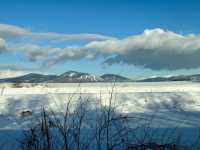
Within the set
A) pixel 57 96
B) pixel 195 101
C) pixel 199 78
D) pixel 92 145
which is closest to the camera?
pixel 92 145

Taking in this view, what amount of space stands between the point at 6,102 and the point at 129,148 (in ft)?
27.8

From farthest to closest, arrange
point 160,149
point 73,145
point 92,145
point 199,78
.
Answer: point 199,78 → point 92,145 → point 73,145 → point 160,149

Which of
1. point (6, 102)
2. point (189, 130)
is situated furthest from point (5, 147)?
point (6, 102)

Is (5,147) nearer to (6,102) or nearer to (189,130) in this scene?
(189,130)

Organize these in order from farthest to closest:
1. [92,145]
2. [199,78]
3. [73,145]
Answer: [199,78] → [92,145] → [73,145]

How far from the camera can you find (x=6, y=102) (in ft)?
37.3

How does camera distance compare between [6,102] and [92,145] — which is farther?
[6,102]

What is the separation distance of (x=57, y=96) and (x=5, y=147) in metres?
7.94

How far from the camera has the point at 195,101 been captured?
11086mm

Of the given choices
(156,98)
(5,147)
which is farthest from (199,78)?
(5,147)

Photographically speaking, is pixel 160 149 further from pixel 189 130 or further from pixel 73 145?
pixel 189 130

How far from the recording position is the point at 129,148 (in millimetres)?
3332

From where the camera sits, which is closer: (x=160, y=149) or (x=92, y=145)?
(x=160, y=149)

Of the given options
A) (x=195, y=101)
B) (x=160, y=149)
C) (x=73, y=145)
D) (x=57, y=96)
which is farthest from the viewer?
(x=57, y=96)
